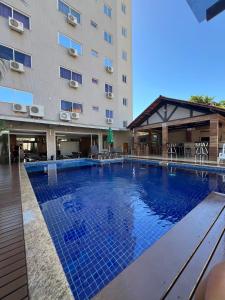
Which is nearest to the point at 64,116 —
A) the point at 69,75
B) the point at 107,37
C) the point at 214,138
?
the point at 69,75

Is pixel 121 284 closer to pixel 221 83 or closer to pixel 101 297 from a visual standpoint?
pixel 101 297

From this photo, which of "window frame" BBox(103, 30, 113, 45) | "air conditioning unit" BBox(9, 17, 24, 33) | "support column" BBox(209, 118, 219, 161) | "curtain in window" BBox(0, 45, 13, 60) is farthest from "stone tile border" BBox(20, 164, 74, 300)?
"window frame" BBox(103, 30, 113, 45)

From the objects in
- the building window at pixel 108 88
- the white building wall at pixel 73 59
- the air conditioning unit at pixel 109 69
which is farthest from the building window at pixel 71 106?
the air conditioning unit at pixel 109 69

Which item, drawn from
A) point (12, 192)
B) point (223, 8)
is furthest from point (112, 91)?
point (223, 8)

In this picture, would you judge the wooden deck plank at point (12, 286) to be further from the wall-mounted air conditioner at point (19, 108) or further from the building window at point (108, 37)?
the building window at point (108, 37)

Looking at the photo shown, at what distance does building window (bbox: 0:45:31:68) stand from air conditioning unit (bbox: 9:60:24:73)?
503mm

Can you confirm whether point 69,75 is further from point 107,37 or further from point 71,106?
point 107,37

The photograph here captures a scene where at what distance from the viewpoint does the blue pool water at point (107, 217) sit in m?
2.55

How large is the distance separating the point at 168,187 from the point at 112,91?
43.4 ft

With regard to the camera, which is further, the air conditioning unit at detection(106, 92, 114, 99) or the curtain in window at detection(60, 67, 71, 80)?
the air conditioning unit at detection(106, 92, 114, 99)

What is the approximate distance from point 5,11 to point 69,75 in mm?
5226

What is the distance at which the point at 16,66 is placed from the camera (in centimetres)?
1060

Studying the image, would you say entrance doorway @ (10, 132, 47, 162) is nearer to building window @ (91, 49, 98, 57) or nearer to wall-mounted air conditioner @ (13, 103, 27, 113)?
wall-mounted air conditioner @ (13, 103, 27, 113)

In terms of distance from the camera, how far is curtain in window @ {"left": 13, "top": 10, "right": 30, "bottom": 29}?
35.6 feet
